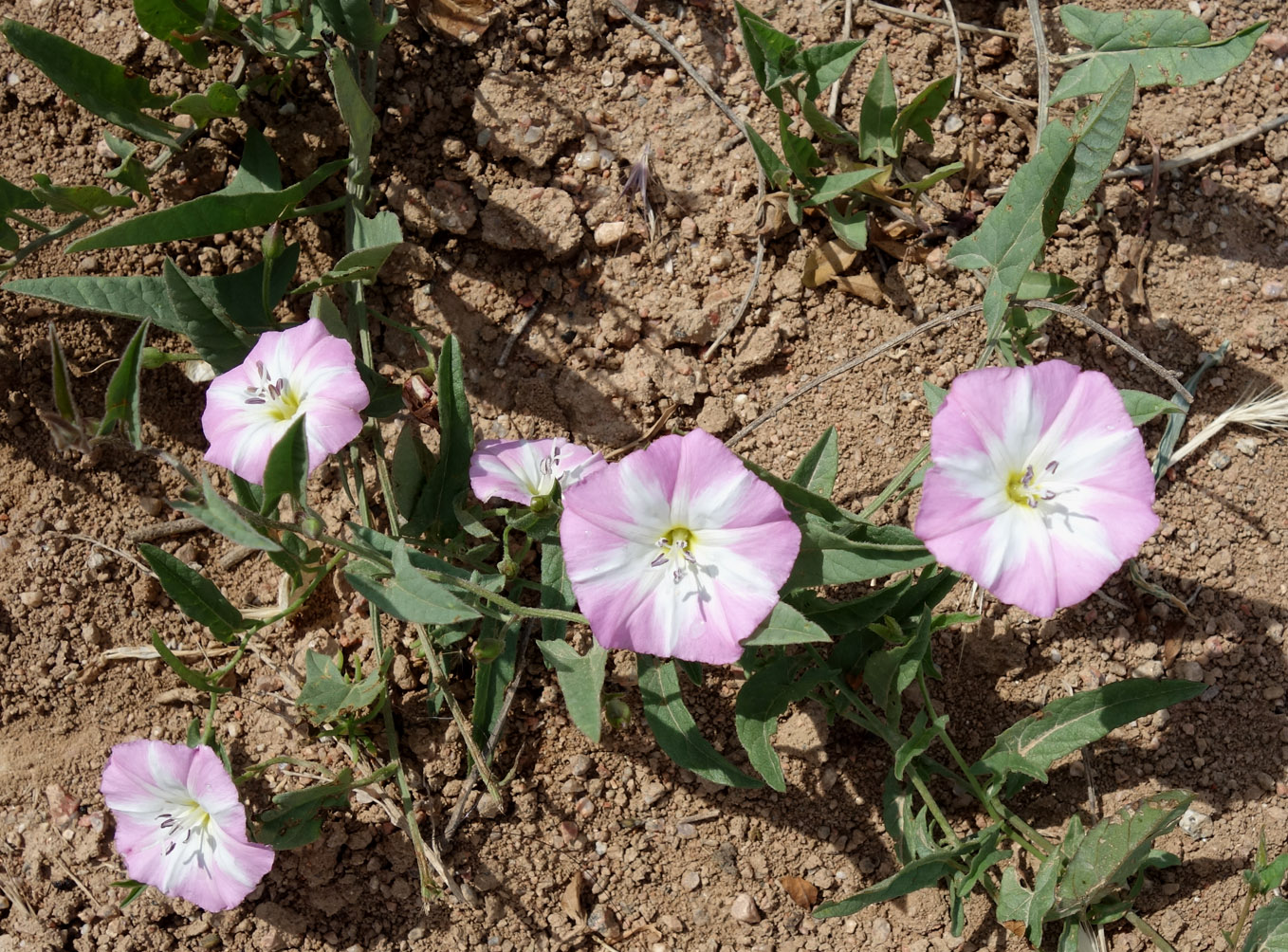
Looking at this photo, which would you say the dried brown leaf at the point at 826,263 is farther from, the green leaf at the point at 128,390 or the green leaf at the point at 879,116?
the green leaf at the point at 128,390

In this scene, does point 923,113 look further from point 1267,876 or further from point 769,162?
point 1267,876

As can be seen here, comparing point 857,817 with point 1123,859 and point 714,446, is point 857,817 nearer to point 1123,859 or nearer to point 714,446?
point 1123,859

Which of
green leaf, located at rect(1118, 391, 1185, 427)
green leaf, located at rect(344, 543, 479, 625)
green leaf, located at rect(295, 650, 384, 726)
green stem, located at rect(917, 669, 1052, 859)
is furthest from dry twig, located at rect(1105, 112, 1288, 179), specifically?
green leaf, located at rect(295, 650, 384, 726)

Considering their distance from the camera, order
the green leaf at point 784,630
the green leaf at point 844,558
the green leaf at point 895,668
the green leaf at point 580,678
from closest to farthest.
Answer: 1. the green leaf at point 784,630
2. the green leaf at point 844,558
3. the green leaf at point 580,678
4. the green leaf at point 895,668

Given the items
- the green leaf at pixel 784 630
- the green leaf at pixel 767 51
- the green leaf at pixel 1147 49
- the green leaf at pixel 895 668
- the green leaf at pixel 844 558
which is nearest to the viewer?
the green leaf at pixel 784 630

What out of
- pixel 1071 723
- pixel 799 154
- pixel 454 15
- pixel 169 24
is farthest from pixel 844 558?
pixel 169 24

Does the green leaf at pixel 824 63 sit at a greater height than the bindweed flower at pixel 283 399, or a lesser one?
greater

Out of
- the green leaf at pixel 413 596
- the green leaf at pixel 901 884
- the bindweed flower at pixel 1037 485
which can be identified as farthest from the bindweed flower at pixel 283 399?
the green leaf at pixel 901 884
